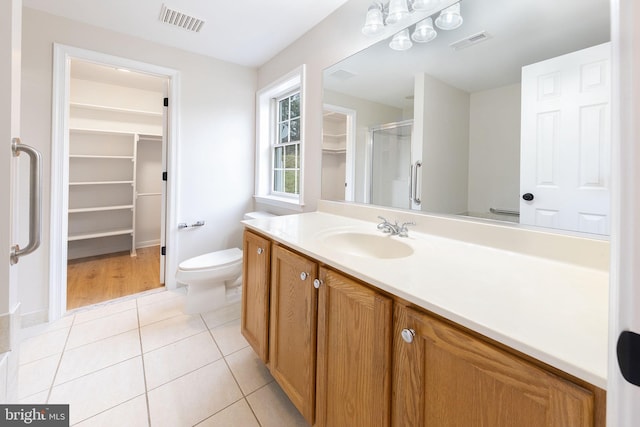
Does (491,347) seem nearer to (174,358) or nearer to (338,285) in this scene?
(338,285)

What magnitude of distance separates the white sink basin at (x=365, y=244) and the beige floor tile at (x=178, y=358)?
1.06m

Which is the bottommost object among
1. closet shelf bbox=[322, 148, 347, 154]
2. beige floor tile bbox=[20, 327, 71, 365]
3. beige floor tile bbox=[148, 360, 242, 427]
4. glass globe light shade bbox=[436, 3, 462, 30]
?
beige floor tile bbox=[148, 360, 242, 427]

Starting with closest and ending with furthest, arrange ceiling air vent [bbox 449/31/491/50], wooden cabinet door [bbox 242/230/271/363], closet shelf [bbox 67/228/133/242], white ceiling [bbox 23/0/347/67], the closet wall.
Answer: ceiling air vent [bbox 449/31/491/50], wooden cabinet door [bbox 242/230/271/363], white ceiling [bbox 23/0/347/67], closet shelf [bbox 67/228/133/242], the closet wall

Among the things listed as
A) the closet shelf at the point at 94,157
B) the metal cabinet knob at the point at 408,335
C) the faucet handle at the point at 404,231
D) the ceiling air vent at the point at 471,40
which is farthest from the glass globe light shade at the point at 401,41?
the closet shelf at the point at 94,157

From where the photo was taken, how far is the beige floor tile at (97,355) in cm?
147

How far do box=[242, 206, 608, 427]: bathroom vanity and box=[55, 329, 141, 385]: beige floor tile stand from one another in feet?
3.45

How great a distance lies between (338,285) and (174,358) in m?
1.34

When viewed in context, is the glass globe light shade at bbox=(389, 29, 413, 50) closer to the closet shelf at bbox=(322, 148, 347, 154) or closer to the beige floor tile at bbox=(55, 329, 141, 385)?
the closet shelf at bbox=(322, 148, 347, 154)

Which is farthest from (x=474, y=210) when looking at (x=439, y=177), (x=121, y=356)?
(x=121, y=356)

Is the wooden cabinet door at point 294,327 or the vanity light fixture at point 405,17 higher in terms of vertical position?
the vanity light fixture at point 405,17

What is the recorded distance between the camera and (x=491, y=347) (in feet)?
1.79

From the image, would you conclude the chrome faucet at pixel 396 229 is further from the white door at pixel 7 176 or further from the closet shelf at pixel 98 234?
the closet shelf at pixel 98 234

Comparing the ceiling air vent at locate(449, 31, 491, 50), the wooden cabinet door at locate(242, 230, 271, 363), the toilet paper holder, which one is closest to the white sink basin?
the wooden cabinet door at locate(242, 230, 271, 363)

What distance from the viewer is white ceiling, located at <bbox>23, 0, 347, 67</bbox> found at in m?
1.83
